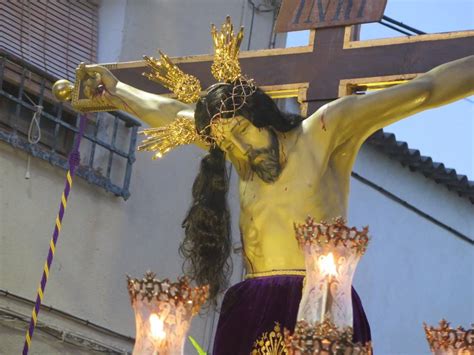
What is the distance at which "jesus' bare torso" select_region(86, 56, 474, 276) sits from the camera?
12.9ft

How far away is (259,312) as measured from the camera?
3902 mm

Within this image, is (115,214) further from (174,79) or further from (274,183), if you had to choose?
(274,183)

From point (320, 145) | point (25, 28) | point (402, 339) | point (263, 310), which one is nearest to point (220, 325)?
point (263, 310)

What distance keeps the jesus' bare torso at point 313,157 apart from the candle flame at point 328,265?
51cm

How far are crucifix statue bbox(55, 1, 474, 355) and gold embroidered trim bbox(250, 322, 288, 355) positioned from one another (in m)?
0.02

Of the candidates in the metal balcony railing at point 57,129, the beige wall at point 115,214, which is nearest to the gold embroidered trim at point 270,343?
the beige wall at point 115,214

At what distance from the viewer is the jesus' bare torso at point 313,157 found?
392 cm

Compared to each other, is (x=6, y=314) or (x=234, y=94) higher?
(x=6, y=314)

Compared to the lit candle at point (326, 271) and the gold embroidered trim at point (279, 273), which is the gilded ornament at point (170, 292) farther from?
the gold embroidered trim at point (279, 273)

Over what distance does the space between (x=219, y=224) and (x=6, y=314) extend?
230 cm

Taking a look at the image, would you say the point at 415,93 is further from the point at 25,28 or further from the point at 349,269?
the point at 25,28

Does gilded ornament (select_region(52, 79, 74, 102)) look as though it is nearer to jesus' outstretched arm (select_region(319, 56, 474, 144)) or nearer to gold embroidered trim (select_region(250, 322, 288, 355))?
jesus' outstretched arm (select_region(319, 56, 474, 144))

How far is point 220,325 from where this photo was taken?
13.0 feet

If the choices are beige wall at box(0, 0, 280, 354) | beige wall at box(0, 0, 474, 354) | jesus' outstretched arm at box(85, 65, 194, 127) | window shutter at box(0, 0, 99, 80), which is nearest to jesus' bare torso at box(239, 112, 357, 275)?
jesus' outstretched arm at box(85, 65, 194, 127)
